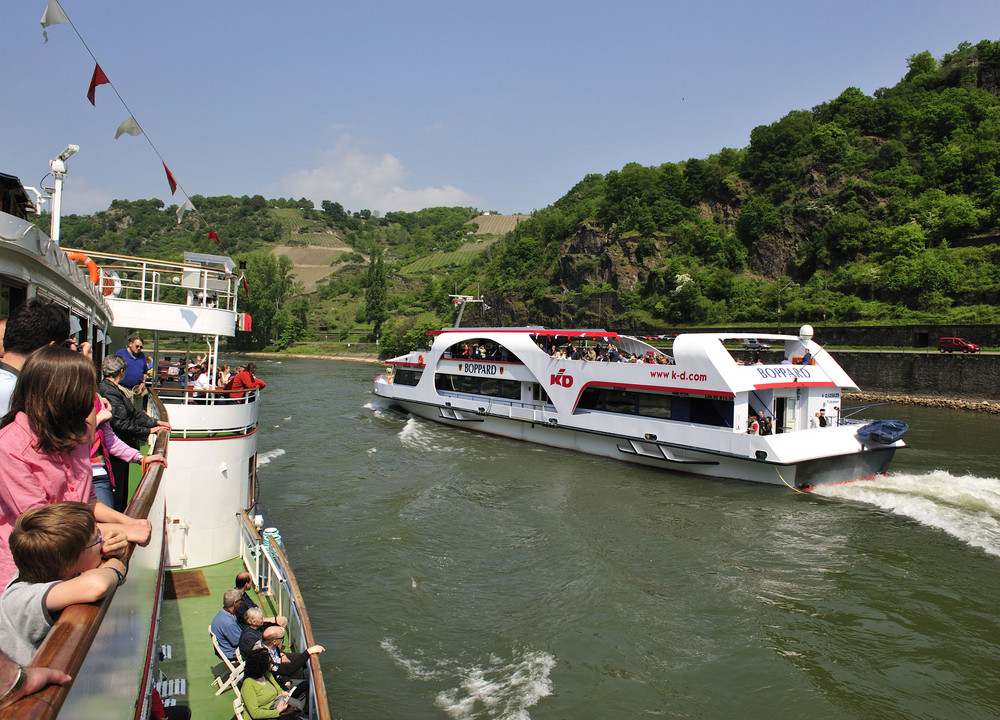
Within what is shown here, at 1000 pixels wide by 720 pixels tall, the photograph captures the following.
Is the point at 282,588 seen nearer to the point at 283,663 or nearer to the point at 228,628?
the point at 228,628

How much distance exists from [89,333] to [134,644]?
27.8 feet

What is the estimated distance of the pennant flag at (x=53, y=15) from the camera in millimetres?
7691

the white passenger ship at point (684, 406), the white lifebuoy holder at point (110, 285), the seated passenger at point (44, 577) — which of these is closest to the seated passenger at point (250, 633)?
the seated passenger at point (44, 577)

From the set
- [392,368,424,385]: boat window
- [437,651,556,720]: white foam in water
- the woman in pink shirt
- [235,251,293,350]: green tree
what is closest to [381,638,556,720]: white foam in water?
[437,651,556,720]: white foam in water

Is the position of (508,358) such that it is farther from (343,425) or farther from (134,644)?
(134,644)

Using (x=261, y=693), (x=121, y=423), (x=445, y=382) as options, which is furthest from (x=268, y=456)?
(x=121, y=423)

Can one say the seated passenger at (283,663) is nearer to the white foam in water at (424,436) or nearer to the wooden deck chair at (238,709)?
the wooden deck chair at (238,709)

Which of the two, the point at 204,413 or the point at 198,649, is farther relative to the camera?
the point at 204,413

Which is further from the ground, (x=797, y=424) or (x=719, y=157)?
(x=719, y=157)

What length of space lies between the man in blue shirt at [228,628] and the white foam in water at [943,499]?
13.4 meters

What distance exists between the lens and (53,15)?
7762 millimetres

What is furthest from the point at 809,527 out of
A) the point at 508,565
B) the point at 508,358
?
the point at 508,358

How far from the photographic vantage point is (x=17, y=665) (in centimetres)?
203

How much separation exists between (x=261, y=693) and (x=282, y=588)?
6.40 feet
